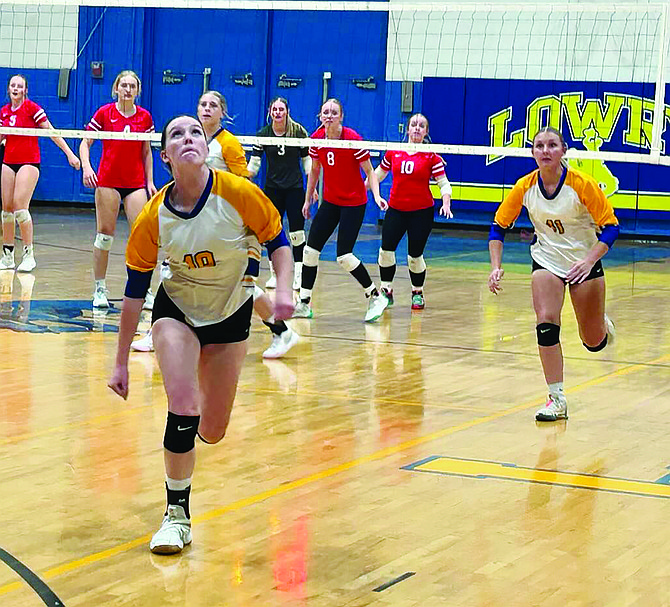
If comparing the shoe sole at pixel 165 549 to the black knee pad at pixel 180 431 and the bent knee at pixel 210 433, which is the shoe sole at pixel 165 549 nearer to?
the black knee pad at pixel 180 431

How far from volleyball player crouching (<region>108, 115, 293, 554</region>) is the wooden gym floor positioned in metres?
0.40

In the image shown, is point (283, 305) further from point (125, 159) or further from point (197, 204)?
point (125, 159)

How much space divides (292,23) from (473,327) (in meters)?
11.5

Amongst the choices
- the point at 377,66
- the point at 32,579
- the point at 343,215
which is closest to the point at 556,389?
the point at 32,579

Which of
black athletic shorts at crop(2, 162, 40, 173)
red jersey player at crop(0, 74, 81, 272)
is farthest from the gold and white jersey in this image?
black athletic shorts at crop(2, 162, 40, 173)

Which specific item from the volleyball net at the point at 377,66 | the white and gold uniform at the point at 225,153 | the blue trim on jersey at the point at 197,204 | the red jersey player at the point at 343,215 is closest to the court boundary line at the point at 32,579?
the blue trim on jersey at the point at 197,204

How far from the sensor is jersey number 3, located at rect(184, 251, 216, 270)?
4.95 m

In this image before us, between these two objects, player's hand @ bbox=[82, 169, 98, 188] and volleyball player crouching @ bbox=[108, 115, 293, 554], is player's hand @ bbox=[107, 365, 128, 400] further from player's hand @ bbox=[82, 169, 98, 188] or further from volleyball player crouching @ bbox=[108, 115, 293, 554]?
player's hand @ bbox=[82, 169, 98, 188]

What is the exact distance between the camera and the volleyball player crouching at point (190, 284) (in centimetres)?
482

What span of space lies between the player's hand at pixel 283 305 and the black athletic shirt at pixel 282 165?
23.0 ft

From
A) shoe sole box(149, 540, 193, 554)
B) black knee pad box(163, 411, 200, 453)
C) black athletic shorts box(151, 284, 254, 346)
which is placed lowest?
shoe sole box(149, 540, 193, 554)

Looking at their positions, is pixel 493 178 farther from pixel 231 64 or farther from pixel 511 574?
pixel 511 574

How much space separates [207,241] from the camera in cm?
493

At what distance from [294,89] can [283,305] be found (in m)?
16.6
